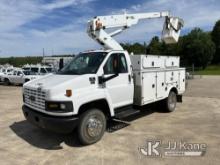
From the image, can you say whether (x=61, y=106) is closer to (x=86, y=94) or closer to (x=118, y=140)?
(x=86, y=94)

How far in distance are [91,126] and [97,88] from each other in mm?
898

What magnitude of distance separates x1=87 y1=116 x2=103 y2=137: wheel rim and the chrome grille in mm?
1116

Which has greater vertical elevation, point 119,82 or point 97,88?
point 119,82

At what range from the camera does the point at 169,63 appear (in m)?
8.52

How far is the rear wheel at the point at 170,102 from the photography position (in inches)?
337

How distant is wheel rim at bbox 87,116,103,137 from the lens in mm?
5500

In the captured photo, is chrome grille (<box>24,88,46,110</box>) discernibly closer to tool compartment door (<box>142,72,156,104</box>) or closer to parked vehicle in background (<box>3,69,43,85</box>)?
tool compartment door (<box>142,72,156,104</box>)

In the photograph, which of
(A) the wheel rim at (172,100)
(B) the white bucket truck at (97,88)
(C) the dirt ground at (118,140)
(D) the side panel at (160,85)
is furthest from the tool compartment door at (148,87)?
(A) the wheel rim at (172,100)

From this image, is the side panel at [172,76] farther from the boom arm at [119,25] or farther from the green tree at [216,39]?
the green tree at [216,39]

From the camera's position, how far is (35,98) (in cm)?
552

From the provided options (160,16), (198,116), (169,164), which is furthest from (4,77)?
(169,164)

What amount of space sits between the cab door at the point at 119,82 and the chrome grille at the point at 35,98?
1.56 m

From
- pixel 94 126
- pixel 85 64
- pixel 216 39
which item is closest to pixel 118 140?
pixel 94 126

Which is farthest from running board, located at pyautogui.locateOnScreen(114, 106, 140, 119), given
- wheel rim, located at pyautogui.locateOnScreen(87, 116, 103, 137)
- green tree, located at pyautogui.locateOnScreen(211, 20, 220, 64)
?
green tree, located at pyautogui.locateOnScreen(211, 20, 220, 64)
